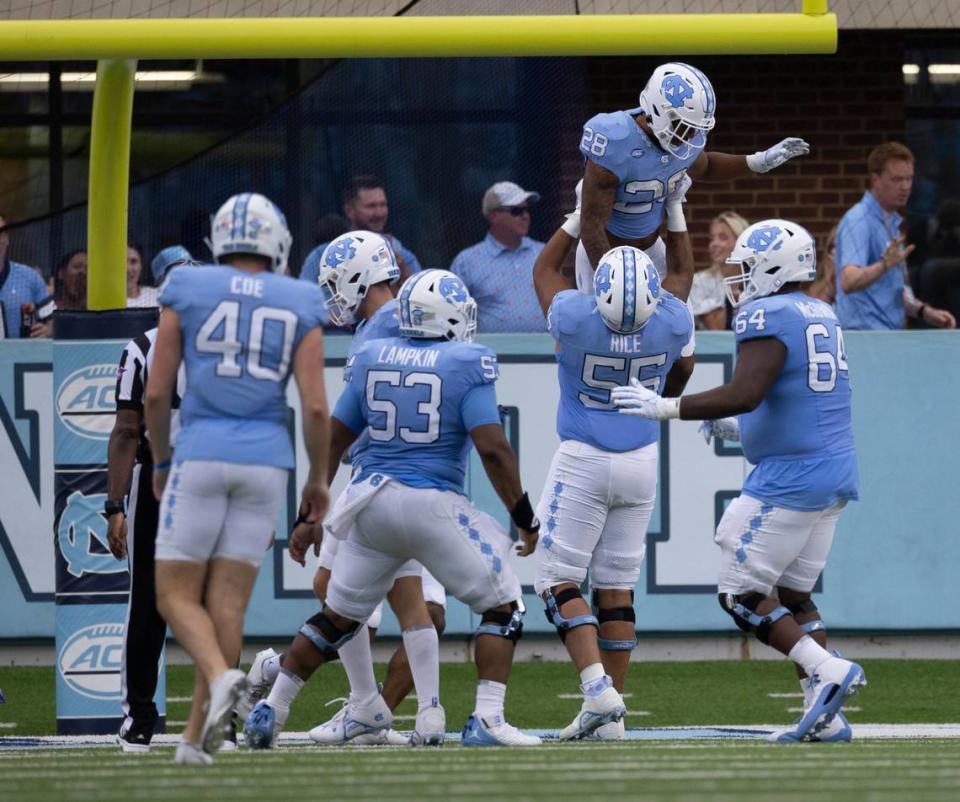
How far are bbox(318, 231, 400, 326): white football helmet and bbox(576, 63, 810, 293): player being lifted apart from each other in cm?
84

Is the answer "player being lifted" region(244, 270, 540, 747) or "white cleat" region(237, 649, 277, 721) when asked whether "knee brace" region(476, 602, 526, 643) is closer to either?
"player being lifted" region(244, 270, 540, 747)

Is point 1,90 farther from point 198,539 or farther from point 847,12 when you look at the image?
point 198,539

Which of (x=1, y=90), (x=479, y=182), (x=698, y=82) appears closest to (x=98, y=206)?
(x=698, y=82)

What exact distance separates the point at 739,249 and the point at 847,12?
563 centimetres

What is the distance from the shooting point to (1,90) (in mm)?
12828

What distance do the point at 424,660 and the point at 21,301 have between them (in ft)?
13.2

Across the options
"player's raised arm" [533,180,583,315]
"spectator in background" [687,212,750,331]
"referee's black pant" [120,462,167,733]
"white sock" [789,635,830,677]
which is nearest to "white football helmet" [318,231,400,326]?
"player's raised arm" [533,180,583,315]

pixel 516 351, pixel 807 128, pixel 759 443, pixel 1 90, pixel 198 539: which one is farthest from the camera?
pixel 807 128

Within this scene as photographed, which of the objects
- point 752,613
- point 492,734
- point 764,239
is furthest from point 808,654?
point 764,239

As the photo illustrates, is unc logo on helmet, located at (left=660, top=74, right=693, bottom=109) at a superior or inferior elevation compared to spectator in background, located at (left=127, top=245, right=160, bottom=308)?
superior

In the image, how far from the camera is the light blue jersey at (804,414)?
26.6ft

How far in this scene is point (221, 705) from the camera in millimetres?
6293

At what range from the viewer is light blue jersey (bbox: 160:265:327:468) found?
6598 millimetres

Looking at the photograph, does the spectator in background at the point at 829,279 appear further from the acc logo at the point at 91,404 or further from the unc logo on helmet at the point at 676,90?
the acc logo at the point at 91,404
